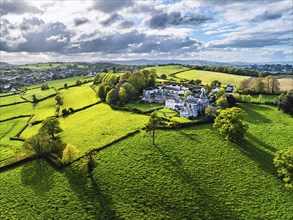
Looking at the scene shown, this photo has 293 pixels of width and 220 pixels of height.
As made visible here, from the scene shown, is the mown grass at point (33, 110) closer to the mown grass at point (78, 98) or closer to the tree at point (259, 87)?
the mown grass at point (78, 98)

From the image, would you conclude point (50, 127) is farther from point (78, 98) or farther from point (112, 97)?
point (78, 98)

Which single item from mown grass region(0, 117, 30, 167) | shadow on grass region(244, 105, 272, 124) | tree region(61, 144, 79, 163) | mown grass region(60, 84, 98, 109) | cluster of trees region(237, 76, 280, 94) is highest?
cluster of trees region(237, 76, 280, 94)

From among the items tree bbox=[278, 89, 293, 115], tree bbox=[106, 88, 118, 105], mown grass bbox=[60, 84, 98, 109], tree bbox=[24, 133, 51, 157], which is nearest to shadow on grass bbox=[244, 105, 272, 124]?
tree bbox=[278, 89, 293, 115]

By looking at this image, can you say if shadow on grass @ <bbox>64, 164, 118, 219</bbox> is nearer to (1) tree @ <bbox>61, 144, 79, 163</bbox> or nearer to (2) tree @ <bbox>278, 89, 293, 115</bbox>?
(1) tree @ <bbox>61, 144, 79, 163</bbox>

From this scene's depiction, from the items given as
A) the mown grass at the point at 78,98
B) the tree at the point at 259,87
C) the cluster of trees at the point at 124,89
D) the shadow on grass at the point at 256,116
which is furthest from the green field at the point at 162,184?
the mown grass at the point at 78,98

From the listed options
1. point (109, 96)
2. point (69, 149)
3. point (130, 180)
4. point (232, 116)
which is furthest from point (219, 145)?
point (109, 96)

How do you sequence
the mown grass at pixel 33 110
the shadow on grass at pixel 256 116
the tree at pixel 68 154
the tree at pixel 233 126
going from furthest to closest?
the mown grass at pixel 33 110 < the shadow on grass at pixel 256 116 < the tree at pixel 233 126 < the tree at pixel 68 154

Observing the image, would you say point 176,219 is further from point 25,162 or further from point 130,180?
point 25,162

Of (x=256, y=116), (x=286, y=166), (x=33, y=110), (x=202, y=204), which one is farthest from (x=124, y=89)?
(x=286, y=166)
